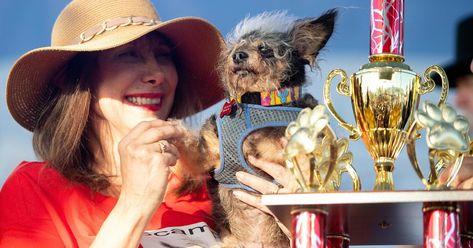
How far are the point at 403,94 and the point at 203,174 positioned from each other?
3.53 ft

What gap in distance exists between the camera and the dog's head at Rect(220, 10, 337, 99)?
2.69 m

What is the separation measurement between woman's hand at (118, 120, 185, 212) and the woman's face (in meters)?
0.34

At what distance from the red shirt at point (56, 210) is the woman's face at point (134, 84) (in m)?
0.22

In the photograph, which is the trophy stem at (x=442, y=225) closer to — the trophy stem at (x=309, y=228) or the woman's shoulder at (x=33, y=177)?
the trophy stem at (x=309, y=228)

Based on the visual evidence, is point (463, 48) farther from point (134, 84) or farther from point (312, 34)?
point (134, 84)

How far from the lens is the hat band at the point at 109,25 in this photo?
2.79 m

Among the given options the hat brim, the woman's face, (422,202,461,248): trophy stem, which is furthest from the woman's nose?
(422,202,461,248): trophy stem

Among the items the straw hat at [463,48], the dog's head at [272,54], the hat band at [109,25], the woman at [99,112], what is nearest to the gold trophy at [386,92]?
the woman at [99,112]

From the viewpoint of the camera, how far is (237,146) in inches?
101

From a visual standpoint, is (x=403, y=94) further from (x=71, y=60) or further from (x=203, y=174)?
(x=71, y=60)

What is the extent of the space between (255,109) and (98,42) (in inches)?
19.5

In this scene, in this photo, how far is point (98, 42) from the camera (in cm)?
271

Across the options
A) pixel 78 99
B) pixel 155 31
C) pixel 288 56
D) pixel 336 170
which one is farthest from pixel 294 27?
pixel 336 170

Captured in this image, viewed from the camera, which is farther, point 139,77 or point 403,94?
point 139,77
